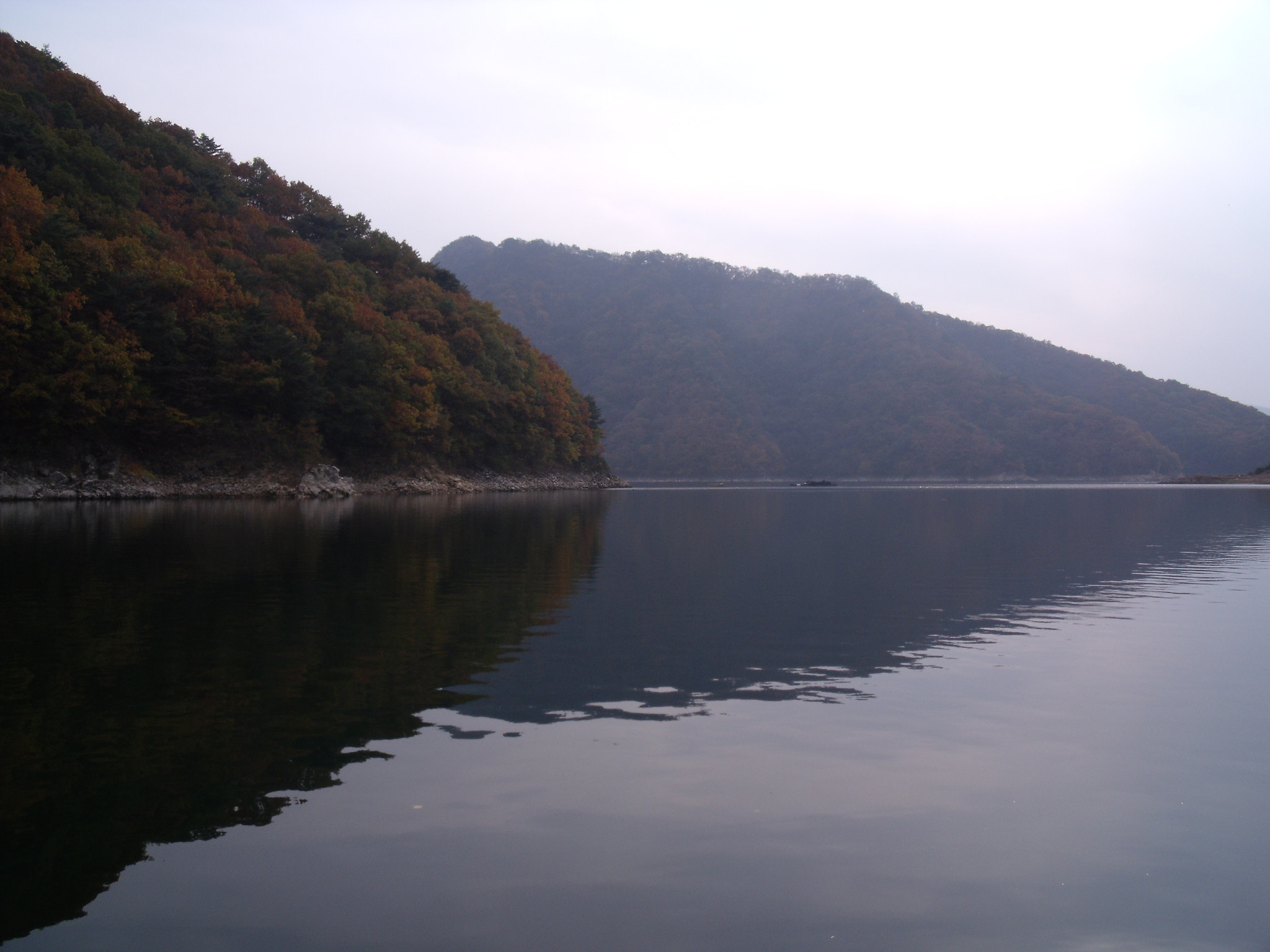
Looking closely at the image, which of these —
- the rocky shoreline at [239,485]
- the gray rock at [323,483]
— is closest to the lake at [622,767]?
the rocky shoreline at [239,485]

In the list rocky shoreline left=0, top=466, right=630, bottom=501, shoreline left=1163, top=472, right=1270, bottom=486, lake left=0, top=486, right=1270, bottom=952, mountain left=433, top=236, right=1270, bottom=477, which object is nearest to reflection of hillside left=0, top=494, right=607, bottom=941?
lake left=0, top=486, right=1270, bottom=952

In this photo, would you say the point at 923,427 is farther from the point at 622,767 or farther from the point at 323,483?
the point at 622,767

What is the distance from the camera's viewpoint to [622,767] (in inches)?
283

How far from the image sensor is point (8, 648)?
10.6m

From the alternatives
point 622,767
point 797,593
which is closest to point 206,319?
point 797,593

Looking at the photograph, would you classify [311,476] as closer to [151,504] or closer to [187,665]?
[151,504]

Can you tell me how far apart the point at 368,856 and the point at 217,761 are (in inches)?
88.0

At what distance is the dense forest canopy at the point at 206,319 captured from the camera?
45094mm

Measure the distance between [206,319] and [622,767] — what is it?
53843 millimetres

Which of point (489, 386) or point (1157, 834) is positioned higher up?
point (489, 386)

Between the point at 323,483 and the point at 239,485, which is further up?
the point at 323,483

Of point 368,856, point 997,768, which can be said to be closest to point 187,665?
point 368,856

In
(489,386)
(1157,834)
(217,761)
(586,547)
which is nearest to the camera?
(1157,834)

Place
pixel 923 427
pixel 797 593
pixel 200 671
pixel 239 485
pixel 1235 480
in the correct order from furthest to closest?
pixel 923 427
pixel 1235 480
pixel 239 485
pixel 797 593
pixel 200 671
